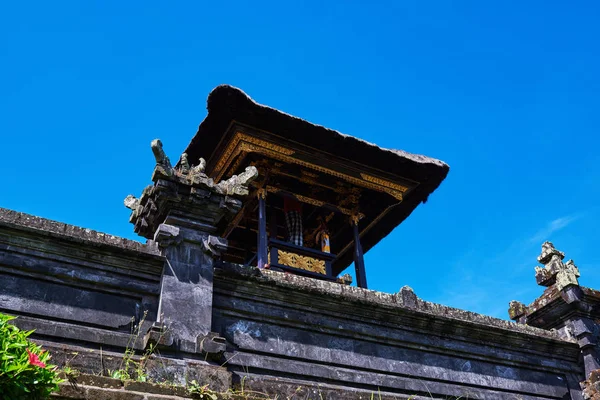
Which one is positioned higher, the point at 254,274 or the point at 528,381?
the point at 254,274

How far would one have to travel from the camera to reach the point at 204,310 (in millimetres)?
7387

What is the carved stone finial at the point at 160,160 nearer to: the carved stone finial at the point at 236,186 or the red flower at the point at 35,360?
the carved stone finial at the point at 236,186

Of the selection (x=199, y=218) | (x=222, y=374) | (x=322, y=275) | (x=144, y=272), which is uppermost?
(x=322, y=275)

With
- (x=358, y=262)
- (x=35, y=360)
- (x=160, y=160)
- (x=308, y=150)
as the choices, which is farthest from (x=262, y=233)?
(x=35, y=360)

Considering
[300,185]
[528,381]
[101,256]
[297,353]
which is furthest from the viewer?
[300,185]

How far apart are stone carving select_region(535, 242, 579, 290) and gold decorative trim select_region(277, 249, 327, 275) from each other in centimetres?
401

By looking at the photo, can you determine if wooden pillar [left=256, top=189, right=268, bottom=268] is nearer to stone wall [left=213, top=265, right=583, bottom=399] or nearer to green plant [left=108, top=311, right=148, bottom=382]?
stone wall [left=213, top=265, right=583, bottom=399]

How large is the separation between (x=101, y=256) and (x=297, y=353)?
2610 millimetres

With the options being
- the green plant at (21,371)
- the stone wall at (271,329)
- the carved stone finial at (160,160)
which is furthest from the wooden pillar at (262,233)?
the green plant at (21,371)

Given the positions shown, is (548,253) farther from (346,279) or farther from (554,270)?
(346,279)

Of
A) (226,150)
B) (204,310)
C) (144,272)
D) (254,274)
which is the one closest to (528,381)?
(254,274)

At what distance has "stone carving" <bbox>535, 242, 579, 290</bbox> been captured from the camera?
10.3m

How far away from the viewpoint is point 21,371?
12.6 feet

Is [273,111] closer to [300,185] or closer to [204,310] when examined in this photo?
[300,185]
